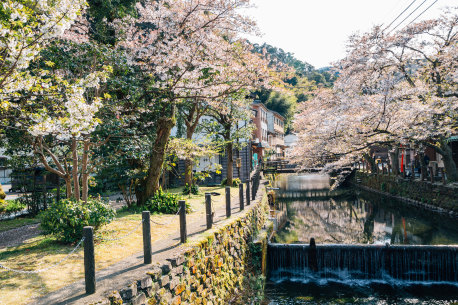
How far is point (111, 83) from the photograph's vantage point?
30.8ft

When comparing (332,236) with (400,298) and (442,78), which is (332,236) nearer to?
(400,298)

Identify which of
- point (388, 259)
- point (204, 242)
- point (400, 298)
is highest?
point (204, 242)

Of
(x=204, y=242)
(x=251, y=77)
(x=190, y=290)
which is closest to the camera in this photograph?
(x=190, y=290)

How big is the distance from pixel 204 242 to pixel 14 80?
520cm

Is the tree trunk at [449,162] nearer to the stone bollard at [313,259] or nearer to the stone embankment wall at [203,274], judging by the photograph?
the stone bollard at [313,259]

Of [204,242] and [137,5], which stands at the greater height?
[137,5]

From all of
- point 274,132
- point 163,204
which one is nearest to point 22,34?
point 163,204

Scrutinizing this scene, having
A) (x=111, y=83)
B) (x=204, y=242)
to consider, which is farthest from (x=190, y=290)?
(x=111, y=83)

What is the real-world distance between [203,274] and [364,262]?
23.9 feet

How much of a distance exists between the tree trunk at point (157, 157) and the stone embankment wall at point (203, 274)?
3.76 m

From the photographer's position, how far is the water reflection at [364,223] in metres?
15.2

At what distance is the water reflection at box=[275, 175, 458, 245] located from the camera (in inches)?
598

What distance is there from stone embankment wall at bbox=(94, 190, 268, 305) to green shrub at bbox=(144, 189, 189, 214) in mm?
2548

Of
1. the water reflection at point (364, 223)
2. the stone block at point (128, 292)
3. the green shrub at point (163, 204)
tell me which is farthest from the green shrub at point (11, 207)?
the water reflection at point (364, 223)
